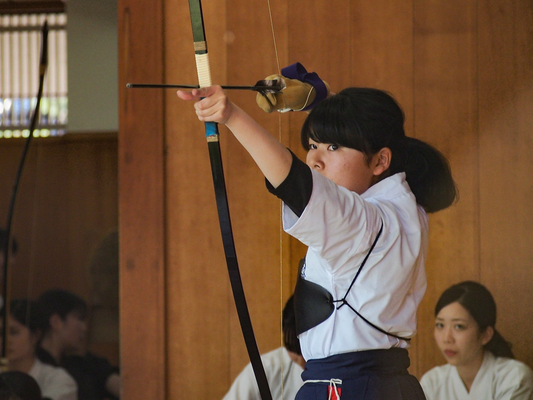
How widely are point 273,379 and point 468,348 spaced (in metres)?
0.66

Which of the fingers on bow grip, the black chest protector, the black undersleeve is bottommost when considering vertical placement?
the black chest protector

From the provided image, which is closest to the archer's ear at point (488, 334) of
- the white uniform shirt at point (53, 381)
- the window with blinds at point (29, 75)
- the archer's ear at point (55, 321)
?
the white uniform shirt at point (53, 381)

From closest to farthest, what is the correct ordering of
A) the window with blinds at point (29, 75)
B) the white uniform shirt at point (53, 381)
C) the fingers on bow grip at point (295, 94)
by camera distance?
the fingers on bow grip at point (295, 94), the white uniform shirt at point (53, 381), the window with blinds at point (29, 75)

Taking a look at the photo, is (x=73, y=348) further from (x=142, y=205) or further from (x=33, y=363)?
(x=142, y=205)

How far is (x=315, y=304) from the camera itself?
3.86 feet

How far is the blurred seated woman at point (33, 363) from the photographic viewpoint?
2824 mm

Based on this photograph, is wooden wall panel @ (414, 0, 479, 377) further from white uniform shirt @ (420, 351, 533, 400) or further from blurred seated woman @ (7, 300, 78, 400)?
blurred seated woman @ (7, 300, 78, 400)

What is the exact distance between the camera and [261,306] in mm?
2094

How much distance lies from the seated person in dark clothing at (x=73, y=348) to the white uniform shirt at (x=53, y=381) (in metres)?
0.11

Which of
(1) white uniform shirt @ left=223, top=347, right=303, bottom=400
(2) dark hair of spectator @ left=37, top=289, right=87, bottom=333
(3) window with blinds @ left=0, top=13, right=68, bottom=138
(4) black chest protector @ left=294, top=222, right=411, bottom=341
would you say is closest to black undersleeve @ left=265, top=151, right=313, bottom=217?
(4) black chest protector @ left=294, top=222, right=411, bottom=341

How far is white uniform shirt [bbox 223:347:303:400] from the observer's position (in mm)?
2055

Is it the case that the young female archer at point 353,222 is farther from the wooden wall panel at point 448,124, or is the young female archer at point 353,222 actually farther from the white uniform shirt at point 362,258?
the wooden wall panel at point 448,124

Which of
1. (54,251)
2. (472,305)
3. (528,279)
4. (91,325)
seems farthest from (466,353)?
(54,251)

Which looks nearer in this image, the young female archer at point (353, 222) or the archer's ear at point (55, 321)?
the young female archer at point (353, 222)
